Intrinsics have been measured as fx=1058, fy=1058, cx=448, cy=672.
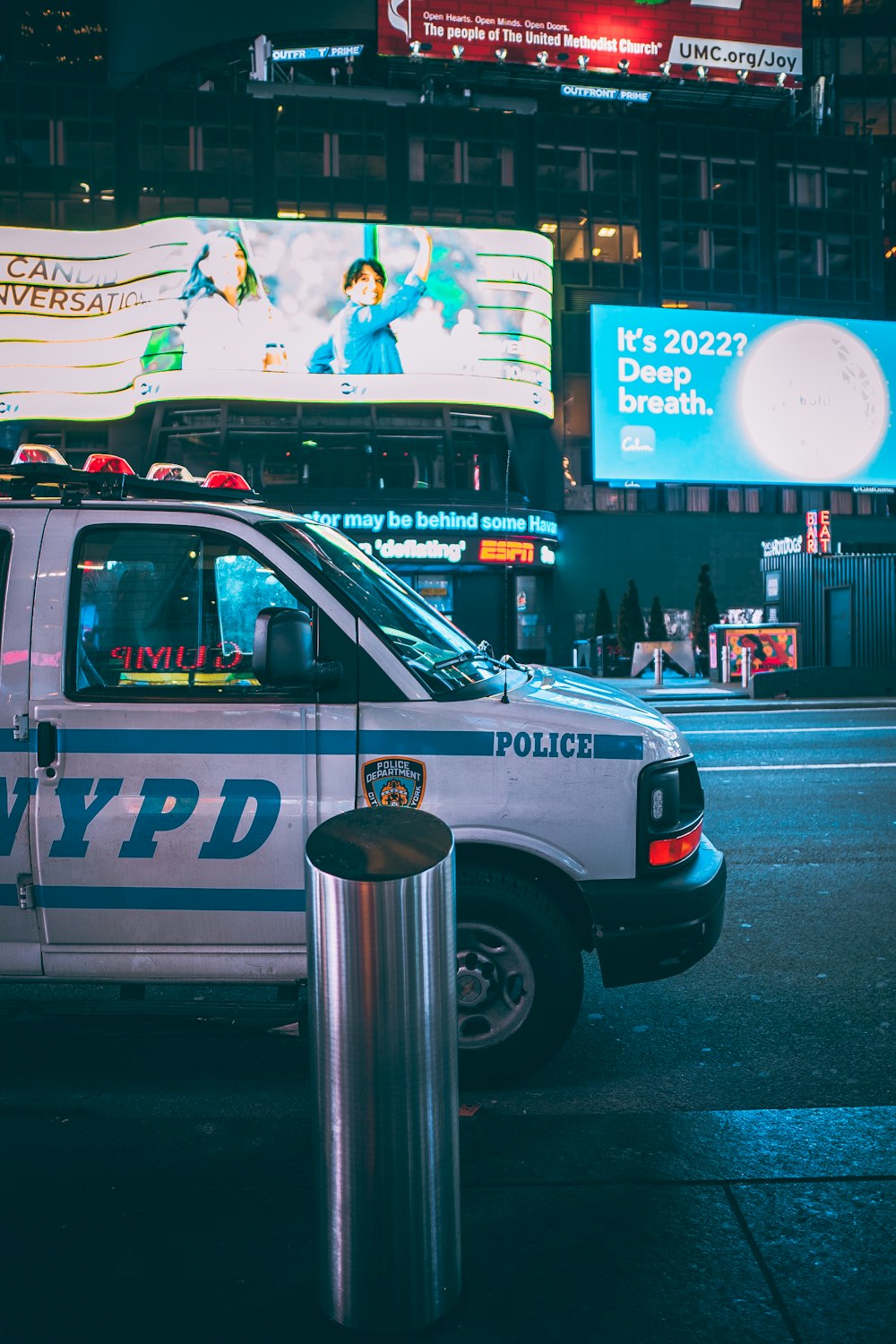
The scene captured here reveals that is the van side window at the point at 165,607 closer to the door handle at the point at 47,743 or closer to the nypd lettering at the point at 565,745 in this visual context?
the door handle at the point at 47,743

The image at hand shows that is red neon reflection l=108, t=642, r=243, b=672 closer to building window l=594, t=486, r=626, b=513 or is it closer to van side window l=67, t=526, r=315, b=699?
van side window l=67, t=526, r=315, b=699

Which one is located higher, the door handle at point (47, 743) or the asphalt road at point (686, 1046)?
the door handle at point (47, 743)

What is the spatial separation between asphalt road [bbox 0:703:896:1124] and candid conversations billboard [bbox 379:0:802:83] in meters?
40.1

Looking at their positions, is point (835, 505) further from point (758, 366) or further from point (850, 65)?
point (850, 65)

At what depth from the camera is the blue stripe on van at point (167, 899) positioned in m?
3.73

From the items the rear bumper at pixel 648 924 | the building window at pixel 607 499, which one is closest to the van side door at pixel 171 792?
the rear bumper at pixel 648 924

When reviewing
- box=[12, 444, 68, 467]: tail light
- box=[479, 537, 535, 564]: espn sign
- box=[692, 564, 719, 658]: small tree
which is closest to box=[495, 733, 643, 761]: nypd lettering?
box=[12, 444, 68, 467]: tail light

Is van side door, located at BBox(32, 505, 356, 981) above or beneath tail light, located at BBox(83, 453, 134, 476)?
beneath

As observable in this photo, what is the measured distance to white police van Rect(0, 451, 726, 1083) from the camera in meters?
3.69

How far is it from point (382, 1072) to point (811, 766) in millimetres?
9761

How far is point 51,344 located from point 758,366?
24.1m

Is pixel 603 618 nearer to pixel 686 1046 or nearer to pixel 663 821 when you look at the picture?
pixel 686 1046

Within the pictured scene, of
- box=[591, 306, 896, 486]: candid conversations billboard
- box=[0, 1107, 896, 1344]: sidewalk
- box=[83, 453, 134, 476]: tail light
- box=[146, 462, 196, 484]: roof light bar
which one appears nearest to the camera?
box=[0, 1107, 896, 1344]: sidewalk

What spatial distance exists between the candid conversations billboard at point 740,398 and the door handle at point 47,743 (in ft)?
110
